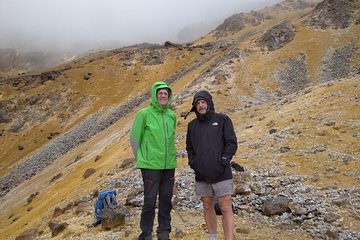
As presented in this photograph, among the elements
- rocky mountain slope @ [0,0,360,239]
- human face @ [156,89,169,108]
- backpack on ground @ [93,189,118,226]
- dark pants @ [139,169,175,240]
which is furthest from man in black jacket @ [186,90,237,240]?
backpack on ground @ [93,189,118,226]

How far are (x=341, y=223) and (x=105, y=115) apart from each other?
223 feet

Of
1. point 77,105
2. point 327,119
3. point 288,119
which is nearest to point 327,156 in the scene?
point 327,119

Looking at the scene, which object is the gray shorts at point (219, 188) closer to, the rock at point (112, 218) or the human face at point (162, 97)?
the human face at point (162, 97)

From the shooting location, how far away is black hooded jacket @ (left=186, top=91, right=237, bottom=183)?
9.98 m

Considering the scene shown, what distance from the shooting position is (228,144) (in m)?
10.1

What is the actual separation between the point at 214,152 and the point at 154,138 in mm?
1958

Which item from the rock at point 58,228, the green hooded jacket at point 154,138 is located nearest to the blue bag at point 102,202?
the rock at point 58,228

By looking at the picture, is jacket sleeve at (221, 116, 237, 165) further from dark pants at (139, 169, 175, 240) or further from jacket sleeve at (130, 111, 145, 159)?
jacket sleeve at (130, 111, 145, 159)

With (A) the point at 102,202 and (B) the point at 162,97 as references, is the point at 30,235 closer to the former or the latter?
(A) the point at 102,202

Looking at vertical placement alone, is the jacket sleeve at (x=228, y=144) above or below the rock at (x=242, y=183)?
above

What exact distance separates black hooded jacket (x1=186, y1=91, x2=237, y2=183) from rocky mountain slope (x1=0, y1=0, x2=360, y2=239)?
4.22 meters

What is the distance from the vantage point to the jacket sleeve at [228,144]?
9.91 m

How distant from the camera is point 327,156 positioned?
19922mm

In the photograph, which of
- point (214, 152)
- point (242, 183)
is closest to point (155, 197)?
point (214, 152)
